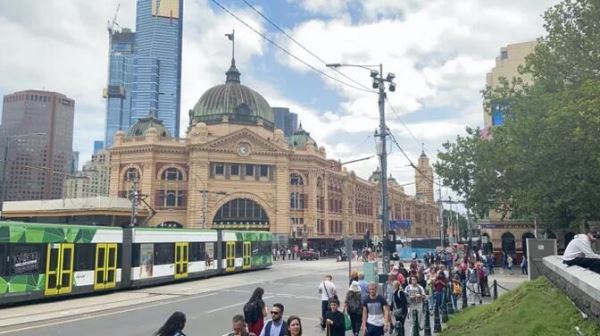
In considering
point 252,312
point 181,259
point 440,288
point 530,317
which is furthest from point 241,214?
point 530,317

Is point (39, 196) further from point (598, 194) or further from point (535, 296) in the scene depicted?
point (535, 296)

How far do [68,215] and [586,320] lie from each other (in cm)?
6852

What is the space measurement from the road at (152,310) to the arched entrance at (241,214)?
43.1 meters

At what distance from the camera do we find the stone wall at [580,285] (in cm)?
751

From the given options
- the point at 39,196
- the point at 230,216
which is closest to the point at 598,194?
A: the point at 230,216

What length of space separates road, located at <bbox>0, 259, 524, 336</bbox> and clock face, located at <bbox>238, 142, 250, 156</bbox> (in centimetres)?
4589

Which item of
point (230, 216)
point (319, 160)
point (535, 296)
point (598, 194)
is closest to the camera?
point (535, 296)

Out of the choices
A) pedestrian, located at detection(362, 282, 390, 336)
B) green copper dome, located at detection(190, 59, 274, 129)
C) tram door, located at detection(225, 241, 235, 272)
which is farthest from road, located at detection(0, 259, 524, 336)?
green copper dome, located at detection(190, 59, 274, 129)

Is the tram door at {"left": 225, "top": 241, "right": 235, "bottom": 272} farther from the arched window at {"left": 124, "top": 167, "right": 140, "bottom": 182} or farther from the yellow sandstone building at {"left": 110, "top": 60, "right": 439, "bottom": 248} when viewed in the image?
the arched window at {"left": 124, "top": 167, "right": 140, "bottom": 182}

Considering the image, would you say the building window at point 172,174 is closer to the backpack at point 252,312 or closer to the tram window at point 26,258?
the tram window at point 26,258

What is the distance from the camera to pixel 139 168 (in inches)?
2899

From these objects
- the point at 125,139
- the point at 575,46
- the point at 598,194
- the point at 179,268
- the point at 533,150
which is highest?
the point at 125,139

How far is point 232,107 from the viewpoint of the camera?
83.4 metres

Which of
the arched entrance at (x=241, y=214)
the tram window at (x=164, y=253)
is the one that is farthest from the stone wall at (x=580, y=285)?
the arched entrance at (x=241, y=214)
